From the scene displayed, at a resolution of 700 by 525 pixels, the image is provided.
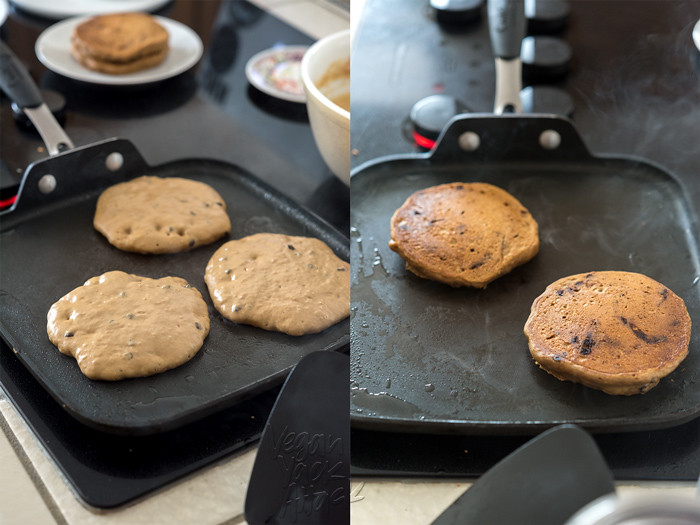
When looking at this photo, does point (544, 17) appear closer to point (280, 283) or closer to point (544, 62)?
point (544, 62)

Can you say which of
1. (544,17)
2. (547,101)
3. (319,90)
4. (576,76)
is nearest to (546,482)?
(319,90)

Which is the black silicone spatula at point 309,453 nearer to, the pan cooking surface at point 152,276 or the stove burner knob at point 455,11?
the pan cooking surface at point 152,276

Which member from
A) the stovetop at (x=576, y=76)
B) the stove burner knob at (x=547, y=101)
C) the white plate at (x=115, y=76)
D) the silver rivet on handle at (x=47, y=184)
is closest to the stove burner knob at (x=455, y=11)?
the stovetop at (x=576, y=76)

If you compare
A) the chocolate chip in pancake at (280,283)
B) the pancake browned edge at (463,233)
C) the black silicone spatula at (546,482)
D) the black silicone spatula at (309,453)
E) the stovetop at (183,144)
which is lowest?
the stovetop at (183,144)

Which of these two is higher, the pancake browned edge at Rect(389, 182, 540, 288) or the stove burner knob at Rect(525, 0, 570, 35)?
the pancake browned edge at Rect(389, 182, 540, 288)

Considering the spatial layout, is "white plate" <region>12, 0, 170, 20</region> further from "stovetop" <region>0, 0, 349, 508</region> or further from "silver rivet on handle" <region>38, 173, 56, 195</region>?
"silver rivet on handle" <region>38, 173, 56, 195</region>

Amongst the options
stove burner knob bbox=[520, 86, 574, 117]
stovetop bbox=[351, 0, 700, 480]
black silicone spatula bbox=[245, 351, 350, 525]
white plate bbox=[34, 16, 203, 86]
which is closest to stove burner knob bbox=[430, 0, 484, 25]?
stovetop bbox=[351, 0, 700, 480]
